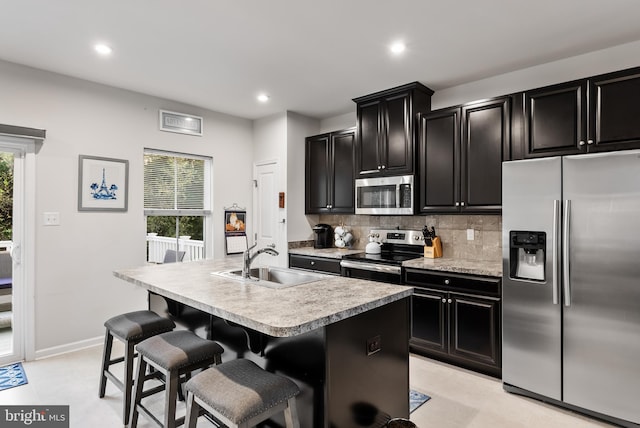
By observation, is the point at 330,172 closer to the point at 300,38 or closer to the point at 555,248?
the point at 300,38

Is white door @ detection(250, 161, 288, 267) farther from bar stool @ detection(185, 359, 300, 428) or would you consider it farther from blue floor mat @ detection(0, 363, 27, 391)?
bar stool @ detection(185, 359, 300, 428)

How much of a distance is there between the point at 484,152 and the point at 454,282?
120 cm

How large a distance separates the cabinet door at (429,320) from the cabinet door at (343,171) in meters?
1.48

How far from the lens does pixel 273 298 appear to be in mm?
1878

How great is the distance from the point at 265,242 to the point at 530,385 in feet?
11.1

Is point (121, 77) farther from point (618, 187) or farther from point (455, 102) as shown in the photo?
point (618, 187)

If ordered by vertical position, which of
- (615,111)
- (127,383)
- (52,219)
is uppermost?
(615,111)

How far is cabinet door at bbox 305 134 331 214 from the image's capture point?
4.70 m

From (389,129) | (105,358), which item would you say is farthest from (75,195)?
(389,129)

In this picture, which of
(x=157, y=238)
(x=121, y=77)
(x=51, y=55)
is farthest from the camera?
(x=157, y=238)

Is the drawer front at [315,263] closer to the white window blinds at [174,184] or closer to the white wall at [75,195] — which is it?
the white window blinds at [174,184]

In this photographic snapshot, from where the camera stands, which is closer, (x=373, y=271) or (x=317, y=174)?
(x=373, y=271)

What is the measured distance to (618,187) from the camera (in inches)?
89.8

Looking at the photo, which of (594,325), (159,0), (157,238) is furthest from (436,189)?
(157,238)
